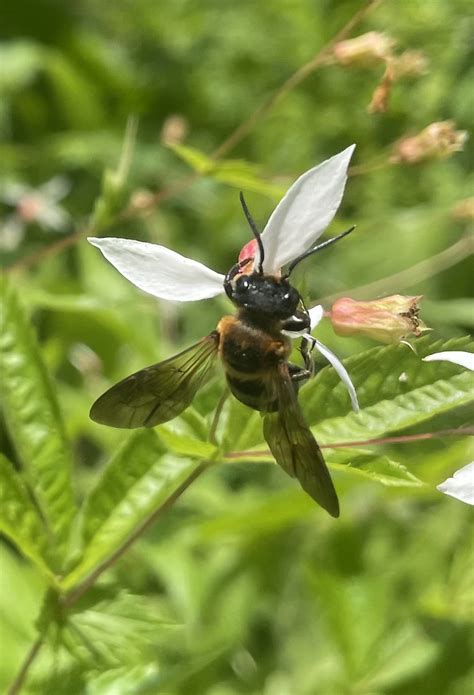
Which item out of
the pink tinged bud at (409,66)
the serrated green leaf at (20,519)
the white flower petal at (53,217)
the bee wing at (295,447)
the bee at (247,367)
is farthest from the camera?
the white flower petal at (53,217)

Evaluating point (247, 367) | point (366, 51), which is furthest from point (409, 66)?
point (247, 367)


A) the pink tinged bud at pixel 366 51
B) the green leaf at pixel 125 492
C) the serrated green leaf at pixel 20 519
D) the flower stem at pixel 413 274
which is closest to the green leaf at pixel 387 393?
the green leaf at pixel 125 492

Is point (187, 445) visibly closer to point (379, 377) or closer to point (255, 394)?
point (255, 394)

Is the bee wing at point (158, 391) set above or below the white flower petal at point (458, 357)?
above

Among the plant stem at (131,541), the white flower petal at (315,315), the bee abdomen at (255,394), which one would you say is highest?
the white flower petal at (315,315)

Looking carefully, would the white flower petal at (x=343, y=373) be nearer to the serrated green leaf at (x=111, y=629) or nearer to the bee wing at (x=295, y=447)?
the bee wing at (x=295, y=447)

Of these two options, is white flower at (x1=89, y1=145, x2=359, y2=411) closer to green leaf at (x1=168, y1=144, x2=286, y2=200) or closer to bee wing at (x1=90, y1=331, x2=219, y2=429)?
bee wing at (x1=90, y1=331, x2=219, y2=429)

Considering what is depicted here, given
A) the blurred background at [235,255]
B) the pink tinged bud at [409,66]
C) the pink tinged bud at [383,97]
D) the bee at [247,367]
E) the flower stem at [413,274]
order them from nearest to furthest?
the bee at [247,367] < the pink tinged bud at [383,97] < the pink tinged bud at [409,66] < the blurred background at [235,255] < the flower stem at [413,274]

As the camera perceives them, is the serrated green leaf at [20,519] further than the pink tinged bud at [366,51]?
No
